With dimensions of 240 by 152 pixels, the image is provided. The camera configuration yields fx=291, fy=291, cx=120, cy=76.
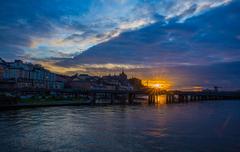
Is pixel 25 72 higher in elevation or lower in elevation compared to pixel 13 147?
higher

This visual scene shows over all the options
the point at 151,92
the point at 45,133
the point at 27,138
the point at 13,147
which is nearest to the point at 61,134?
the point at 45,133

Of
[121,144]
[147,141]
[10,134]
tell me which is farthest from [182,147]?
[10,134]

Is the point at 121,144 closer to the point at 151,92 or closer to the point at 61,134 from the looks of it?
the point at 61,134

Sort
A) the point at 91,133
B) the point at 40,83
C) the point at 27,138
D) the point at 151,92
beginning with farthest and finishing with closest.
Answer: the point at 40,83 → the point at 151,92 → the point at 91,133 → the point at 27,138

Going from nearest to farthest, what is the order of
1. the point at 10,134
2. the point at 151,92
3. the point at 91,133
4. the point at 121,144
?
the point at 121,144, the point at 10,134, the point at 91,133, the point at 151,92

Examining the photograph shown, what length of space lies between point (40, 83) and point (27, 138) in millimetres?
151793

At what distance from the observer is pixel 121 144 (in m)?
29.3

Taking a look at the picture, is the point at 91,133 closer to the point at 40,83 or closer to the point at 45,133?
the point at 45,133

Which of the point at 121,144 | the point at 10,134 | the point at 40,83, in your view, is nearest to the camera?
the point at 121,144

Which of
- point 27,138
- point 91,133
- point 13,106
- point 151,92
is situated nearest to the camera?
point 27,138

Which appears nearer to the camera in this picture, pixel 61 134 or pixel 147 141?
pixel 147 141

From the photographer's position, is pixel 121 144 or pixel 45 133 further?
pixel 45 133

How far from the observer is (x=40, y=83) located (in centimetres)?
17850

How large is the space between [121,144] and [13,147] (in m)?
10.3
